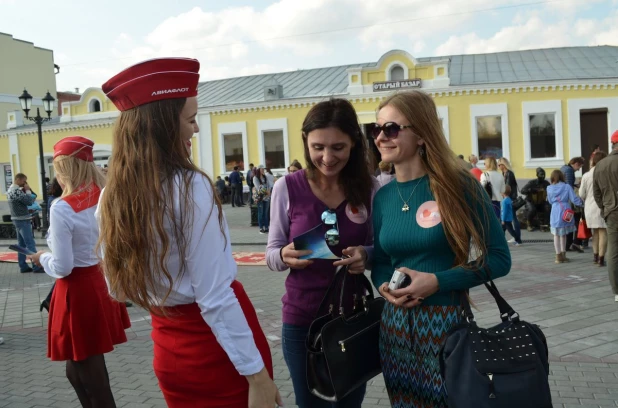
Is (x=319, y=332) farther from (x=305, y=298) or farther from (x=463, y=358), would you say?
(x=463, y=358)

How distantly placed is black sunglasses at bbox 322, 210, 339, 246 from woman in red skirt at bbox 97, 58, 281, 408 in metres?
0.72

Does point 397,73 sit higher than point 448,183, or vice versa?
point 397,73

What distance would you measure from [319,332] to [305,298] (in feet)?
0.81

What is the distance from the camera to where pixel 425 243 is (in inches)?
97.4

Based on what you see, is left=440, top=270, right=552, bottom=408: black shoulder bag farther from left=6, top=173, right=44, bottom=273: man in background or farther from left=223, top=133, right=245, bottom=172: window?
left=223, top=133, right=245, bottom=172: window

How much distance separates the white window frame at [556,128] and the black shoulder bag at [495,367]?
2223cm

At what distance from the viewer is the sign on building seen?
24.0 metres

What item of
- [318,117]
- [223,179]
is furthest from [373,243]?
[223,179]

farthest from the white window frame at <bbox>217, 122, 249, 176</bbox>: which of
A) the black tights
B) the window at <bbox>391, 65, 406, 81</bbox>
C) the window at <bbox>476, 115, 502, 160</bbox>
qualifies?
the black tights

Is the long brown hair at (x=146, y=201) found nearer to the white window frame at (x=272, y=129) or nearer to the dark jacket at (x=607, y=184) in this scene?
the dark jacket at (x=607, y=184)

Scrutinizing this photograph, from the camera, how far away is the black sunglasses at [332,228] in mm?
2768

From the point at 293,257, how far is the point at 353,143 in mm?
661

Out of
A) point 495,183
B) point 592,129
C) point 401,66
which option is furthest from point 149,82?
point 592,129

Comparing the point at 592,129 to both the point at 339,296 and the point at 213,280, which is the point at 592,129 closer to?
the point at 339,296
